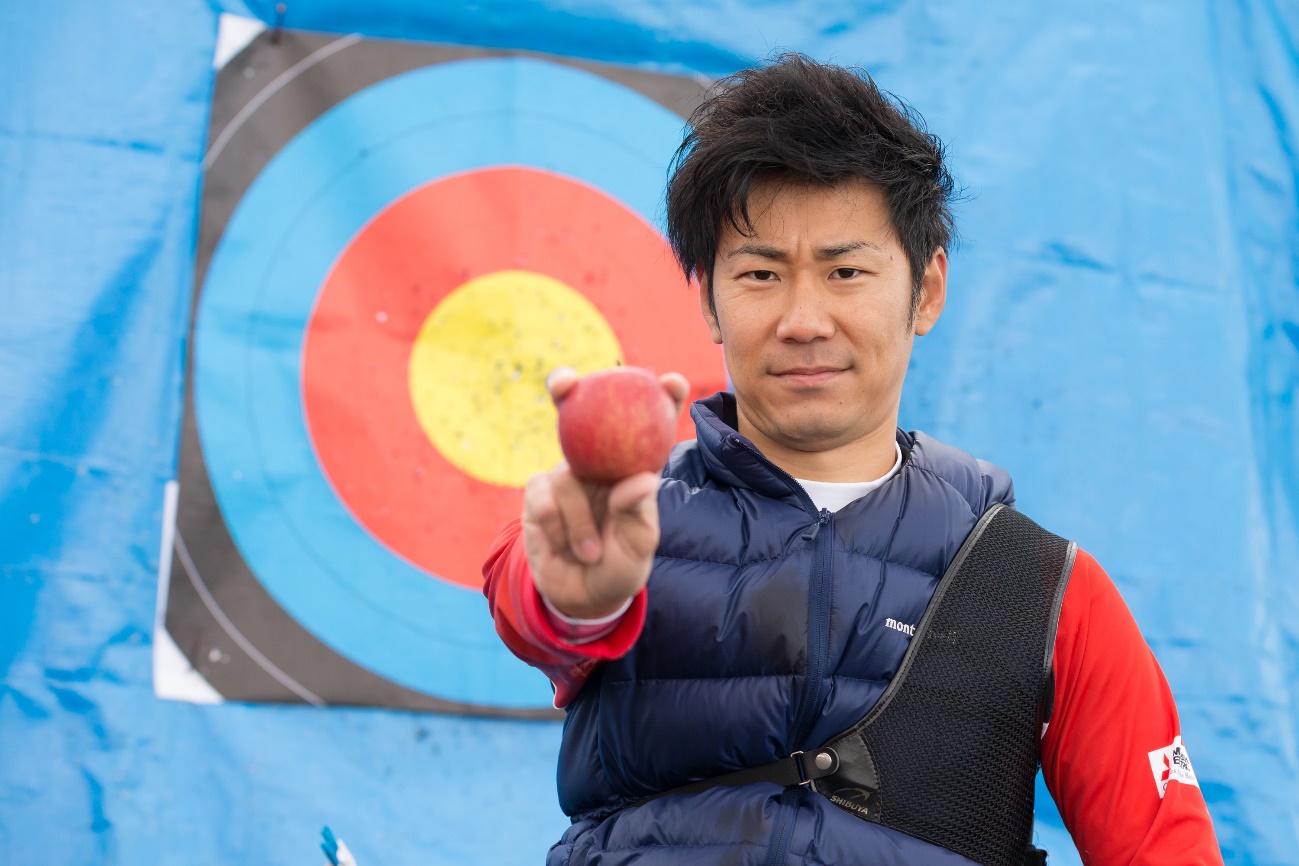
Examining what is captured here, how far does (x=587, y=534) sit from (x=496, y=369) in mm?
847

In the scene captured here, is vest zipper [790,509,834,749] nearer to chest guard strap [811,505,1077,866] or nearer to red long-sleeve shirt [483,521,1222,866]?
chest guard strap [811,505,1077,866]

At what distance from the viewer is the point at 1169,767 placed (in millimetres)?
695

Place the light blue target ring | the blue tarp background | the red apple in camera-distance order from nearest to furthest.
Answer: the red apple, the blue tarp background, the light blue target ring

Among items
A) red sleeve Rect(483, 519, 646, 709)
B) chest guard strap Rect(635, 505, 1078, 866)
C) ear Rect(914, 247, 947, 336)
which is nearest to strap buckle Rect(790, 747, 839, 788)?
chest guard strap Rect(635, 505, 1078, 866)

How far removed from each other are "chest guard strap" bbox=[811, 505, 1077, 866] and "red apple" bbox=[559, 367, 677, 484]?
10.0 inches

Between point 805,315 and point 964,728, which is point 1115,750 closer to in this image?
point 964,728

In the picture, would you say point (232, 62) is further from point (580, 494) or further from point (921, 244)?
point (580, 494)

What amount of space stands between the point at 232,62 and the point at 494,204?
351 mm

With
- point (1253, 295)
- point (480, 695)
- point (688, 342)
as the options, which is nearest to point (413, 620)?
point (480, 695)

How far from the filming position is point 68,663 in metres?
1.17

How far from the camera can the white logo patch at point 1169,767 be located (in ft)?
2.27

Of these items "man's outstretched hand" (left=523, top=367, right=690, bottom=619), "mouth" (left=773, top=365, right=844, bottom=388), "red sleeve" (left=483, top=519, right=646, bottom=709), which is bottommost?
"red sleeve" (left=483, top=519, right=646, bottom=709)

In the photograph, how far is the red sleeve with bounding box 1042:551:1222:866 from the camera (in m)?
0.68

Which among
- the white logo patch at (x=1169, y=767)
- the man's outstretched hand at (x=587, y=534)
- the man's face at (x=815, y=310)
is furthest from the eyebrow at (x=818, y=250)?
the white logo patch at (x=1169, y=767)
